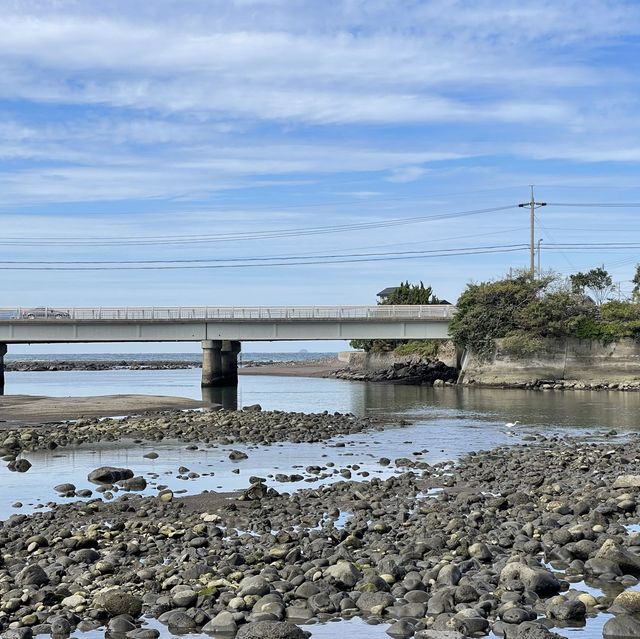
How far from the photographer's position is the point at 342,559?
45.4 ft

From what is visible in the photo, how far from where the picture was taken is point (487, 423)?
131 ft

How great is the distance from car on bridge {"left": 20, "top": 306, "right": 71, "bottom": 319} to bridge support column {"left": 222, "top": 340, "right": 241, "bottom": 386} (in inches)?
531

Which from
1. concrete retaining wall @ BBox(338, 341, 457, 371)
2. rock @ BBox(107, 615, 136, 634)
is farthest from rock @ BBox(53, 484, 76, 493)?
concrete retaining wall @ BBox(338, 341, 457, 371)

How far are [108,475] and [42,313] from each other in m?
56.1

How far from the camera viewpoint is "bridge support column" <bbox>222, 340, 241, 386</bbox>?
77.9 metres

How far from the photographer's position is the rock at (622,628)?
35.6ft

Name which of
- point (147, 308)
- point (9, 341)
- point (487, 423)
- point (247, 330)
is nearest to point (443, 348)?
point (247, 330)

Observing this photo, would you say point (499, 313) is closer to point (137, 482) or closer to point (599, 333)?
point (599, 333)

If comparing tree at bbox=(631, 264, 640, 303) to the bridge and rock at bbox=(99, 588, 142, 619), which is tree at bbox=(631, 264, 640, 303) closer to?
the bridge

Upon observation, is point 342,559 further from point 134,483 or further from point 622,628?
point 134,483

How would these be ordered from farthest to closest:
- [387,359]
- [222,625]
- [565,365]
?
[387,359] → [565,365] → [222,625]

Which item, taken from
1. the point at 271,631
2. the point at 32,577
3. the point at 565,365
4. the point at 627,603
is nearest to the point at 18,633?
the point at 32,577

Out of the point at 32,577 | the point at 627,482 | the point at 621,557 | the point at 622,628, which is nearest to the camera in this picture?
the point at 622,628

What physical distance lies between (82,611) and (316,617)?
3062 mm
